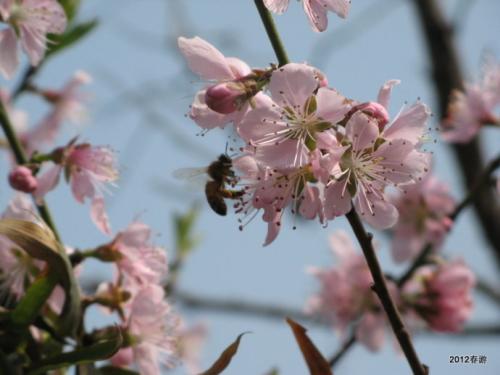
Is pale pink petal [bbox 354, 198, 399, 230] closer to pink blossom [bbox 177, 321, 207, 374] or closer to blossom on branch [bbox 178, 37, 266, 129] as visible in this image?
blossom on branch [bbox 178, 37, 266, 129]

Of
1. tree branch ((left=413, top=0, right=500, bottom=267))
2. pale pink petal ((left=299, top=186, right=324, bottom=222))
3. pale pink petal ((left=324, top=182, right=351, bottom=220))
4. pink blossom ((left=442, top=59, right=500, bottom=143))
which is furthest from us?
tree branch ((left=413, top=0, right=500, bottom=267))

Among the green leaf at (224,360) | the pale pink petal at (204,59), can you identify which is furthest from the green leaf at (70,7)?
the green leaf at (224,360)

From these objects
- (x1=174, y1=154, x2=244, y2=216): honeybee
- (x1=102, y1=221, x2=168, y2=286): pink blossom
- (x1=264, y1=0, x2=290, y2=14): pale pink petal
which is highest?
(x1=264, y1=0, x2=290, y2=14): pale pink petal

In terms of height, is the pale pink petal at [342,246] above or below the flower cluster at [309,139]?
below

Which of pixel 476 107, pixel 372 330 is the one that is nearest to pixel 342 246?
pixel 372 330

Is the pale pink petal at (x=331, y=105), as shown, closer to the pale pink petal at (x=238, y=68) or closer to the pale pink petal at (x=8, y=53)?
the pale pink petal at (x=238, y=68)

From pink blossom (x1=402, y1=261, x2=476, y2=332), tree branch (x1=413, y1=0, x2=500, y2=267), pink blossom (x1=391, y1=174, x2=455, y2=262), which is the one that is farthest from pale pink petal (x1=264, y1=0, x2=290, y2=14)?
tree branch (x1=413, y1=0, x2=500, y2=267)

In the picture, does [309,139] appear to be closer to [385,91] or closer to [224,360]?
[385,91]

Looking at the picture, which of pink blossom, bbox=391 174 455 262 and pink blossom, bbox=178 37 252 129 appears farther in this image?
pink blossom, bbox=391 174 455 262
